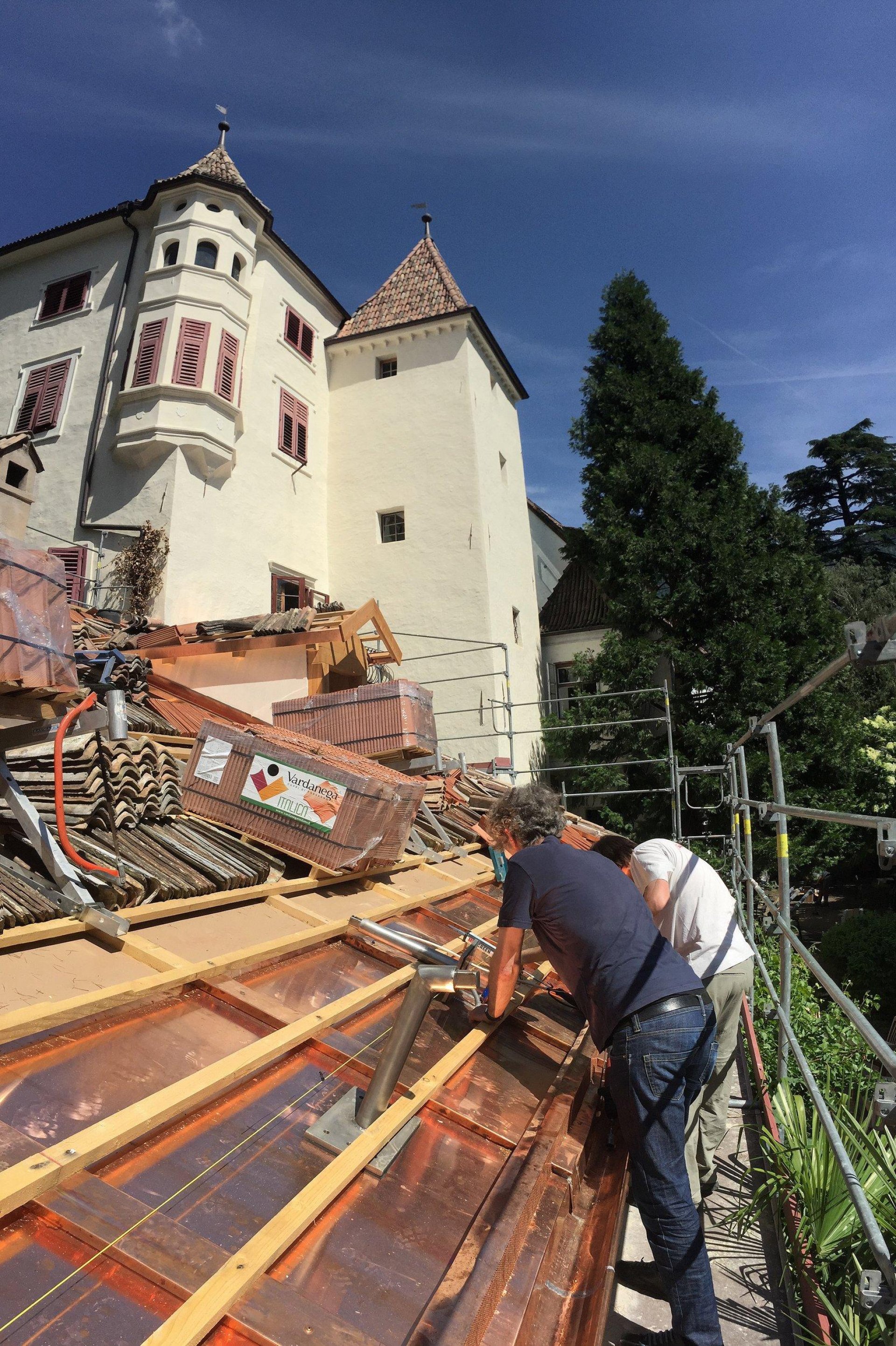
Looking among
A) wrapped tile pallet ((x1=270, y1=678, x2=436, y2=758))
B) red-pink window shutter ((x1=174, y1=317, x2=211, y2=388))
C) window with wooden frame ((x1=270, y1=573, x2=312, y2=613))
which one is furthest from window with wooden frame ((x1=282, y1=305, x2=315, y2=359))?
wrapped tile pallet ((x1=270, y1=678, x2=436, y2=758))

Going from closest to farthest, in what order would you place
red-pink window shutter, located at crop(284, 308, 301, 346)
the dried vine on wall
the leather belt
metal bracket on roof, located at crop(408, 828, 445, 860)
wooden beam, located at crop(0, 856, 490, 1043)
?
wooden beam, located at crop(0, 856, 490, 1043)
the leather belt
metal bracket on roof, located at crop(408, 828, 445, 860)
the dried vine on wall
red-pink window shutter, located at crop(284, 308, 301, 346)

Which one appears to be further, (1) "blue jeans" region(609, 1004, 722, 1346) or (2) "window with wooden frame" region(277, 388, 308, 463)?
(2) "window with wooden frame" region(277, 388, 308, 463)

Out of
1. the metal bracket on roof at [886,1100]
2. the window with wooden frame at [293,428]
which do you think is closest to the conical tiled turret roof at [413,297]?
the window with wooden frame at [293,428]

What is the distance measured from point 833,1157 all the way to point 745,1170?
1.25 meters

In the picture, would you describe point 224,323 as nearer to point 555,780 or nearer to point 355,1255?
point 555,780

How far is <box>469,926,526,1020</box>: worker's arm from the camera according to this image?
3193 millimetres

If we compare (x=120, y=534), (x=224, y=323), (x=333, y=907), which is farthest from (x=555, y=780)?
(x=333, y=907)

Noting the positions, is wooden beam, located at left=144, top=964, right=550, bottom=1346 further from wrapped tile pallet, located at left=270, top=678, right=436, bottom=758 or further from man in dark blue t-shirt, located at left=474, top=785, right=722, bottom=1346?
wrapped tile pallet, located at left=270, top=678, right=436, bottom=758

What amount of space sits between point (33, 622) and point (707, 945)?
3.61 meters

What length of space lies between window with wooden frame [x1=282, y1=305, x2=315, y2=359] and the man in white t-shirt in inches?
729

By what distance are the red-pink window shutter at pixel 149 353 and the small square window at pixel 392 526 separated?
20.6ft

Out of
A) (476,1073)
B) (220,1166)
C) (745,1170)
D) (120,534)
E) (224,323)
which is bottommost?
(745,1170)

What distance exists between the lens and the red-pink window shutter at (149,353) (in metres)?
16.2

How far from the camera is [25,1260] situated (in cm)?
167
